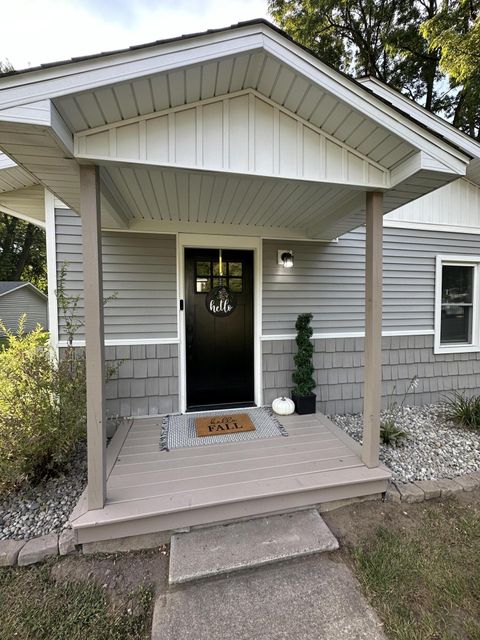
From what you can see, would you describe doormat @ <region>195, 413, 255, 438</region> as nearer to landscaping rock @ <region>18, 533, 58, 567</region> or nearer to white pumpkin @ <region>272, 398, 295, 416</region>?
white pumpkin @ <region>272, 398, 295, 416</region>

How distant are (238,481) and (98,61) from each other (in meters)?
2.74

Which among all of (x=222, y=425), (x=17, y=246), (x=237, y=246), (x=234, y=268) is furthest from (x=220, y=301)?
(x=17, y=246)

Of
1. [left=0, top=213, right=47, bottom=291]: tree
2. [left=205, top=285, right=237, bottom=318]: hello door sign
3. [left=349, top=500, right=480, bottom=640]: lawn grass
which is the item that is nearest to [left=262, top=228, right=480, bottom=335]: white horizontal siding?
[left=205, top=285, right=237, bottom=318]: hello door sign

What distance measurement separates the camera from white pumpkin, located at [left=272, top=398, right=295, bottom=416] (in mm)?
3473

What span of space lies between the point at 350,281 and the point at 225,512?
10.3 feet

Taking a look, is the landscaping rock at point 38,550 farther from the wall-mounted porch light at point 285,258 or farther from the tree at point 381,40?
the tree at point 381,40

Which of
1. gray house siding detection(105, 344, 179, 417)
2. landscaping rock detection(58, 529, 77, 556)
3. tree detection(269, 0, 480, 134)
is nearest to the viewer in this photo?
landscaping rock detection(58, 529, 77, 556)

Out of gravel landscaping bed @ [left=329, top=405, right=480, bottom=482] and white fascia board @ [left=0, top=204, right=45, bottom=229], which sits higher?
white fascia board @ [left=0, top=204, right=45, bottom=229]

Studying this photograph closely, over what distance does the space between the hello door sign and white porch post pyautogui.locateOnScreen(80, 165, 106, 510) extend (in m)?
1.79

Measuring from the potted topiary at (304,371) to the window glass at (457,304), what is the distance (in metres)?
2.42

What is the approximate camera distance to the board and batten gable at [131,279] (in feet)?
10.5

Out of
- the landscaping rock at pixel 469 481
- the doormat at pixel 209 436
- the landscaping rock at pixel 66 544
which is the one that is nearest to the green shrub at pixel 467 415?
the landscaping rock at pixel 469 481

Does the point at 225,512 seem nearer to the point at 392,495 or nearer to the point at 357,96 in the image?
the point at 392,495

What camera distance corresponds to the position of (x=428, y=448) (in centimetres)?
300
